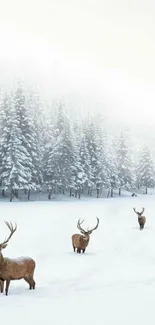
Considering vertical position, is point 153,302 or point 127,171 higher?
point 127,171

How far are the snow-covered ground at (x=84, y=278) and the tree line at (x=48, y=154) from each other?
64.4 ft

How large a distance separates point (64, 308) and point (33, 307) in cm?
67

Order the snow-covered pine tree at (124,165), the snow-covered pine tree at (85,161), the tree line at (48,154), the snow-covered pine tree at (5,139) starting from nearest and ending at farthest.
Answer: the snow-covered pine tree at (5,139)
the tree line at (48,154)
the snow-covered pine tree at (85,161)
the snow-covered pine tree at (124,165)

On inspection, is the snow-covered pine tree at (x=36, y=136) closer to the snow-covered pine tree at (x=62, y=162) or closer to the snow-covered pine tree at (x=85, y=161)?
the snow-covered pine tree at (x=62, y=162)

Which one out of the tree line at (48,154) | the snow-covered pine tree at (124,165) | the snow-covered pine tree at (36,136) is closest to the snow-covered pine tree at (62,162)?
the tree line at (48,154)

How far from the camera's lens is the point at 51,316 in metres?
8.32

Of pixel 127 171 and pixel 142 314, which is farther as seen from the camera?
pixel 127 171

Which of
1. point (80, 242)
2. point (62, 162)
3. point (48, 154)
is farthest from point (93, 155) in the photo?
point (80, 242)

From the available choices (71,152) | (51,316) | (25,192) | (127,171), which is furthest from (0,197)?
(51,316)

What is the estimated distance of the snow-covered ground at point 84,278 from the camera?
331 inches

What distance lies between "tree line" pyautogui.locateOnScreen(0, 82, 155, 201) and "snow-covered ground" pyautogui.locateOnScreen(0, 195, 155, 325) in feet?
64.4

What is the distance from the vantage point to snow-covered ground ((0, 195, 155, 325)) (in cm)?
841

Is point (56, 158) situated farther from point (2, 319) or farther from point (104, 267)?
point (2, 319)

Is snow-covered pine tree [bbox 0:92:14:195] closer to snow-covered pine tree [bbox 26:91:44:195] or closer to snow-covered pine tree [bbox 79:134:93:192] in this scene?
snow-covered pine tree [bbox 26:91:44:195]
